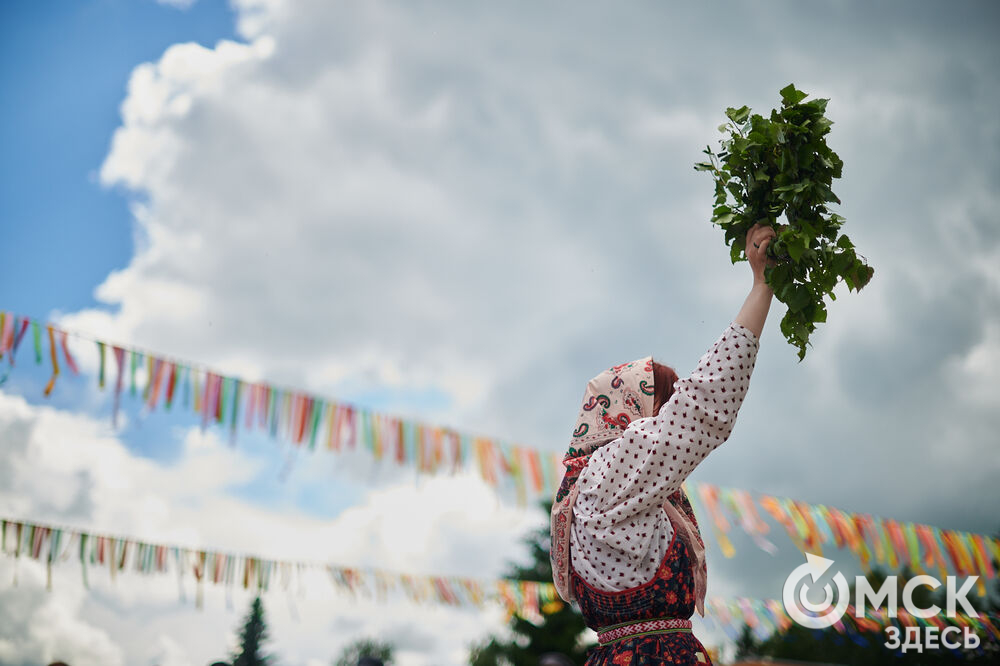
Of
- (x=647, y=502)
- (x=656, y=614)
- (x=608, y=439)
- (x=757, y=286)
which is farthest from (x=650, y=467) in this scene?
(x=757, y=286)

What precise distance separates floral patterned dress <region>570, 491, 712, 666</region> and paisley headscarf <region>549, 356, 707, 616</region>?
0.25 feet

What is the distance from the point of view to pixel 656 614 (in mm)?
1807

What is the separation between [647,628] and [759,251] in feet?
2.99

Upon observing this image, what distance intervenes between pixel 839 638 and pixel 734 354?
35539 mm

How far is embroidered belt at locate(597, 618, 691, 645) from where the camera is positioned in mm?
1797

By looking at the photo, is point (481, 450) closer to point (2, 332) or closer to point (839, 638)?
point (2, 332)

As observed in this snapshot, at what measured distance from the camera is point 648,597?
1.80 meters

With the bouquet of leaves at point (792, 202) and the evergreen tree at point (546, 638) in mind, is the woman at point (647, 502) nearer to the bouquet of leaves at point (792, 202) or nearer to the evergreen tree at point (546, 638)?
the bouquet of leaves at point (792, 202)

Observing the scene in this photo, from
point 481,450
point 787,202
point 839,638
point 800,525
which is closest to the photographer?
point 787,202

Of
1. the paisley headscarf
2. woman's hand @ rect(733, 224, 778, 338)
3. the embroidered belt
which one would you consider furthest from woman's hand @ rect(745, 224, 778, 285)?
the embroidered belt

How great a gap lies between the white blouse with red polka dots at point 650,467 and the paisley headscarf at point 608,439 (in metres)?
0.07

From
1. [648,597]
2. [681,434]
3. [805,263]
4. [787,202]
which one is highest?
[787,202]

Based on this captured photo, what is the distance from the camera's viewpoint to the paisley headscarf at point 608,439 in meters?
1.94

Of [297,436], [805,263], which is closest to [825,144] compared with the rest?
[805,263]
